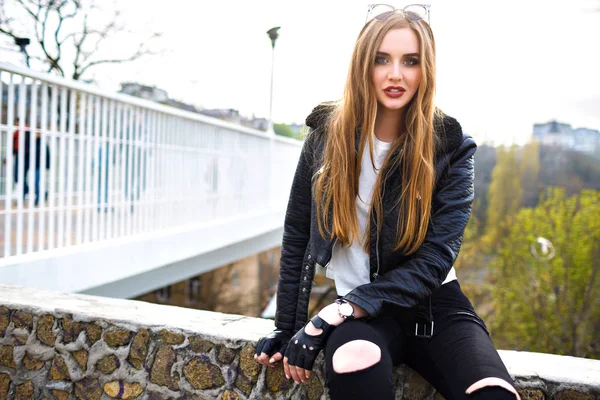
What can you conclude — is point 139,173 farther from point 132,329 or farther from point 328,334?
point 328,334

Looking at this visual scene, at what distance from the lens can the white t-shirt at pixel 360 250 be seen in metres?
1.79

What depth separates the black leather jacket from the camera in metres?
1.65

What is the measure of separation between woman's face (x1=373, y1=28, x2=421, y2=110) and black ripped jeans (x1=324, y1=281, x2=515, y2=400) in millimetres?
595

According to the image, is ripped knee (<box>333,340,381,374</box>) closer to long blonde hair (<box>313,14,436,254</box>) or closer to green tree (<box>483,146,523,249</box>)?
long blonde hair (<box>313,14,436,254</box>)

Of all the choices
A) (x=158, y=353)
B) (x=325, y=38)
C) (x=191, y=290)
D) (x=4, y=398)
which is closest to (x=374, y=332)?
(x=158, y=353)

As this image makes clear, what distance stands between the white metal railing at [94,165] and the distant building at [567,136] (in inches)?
862

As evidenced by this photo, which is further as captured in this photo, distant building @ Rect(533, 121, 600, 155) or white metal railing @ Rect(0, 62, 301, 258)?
distant building @ Rect(533, 121, 600, 155)

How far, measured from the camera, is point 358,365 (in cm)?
149

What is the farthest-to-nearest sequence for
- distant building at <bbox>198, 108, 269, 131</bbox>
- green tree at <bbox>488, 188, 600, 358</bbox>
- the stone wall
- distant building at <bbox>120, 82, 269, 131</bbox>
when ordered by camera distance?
green tree at <bbox>488, 188, 600, 358</bbox> → distant building at <bbox>198, 108, 269, 131</bbox> → distant building at <bbox>120, 82, 269, 131</bbox> → the stone wall

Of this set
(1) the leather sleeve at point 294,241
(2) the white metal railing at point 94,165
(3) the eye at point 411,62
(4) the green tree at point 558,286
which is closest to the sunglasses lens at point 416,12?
(3) the eye at point 411,62

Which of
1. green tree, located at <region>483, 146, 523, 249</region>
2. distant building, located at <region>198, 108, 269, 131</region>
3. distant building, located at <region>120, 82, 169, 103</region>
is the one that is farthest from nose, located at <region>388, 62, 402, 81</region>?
green tree, located at <region>483, 146, 523, 249</region>

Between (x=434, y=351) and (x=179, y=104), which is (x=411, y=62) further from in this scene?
(x=179, y=104)

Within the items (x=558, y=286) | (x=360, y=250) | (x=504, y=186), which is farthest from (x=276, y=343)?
(x=504, y=186)

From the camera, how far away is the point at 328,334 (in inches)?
64.4
